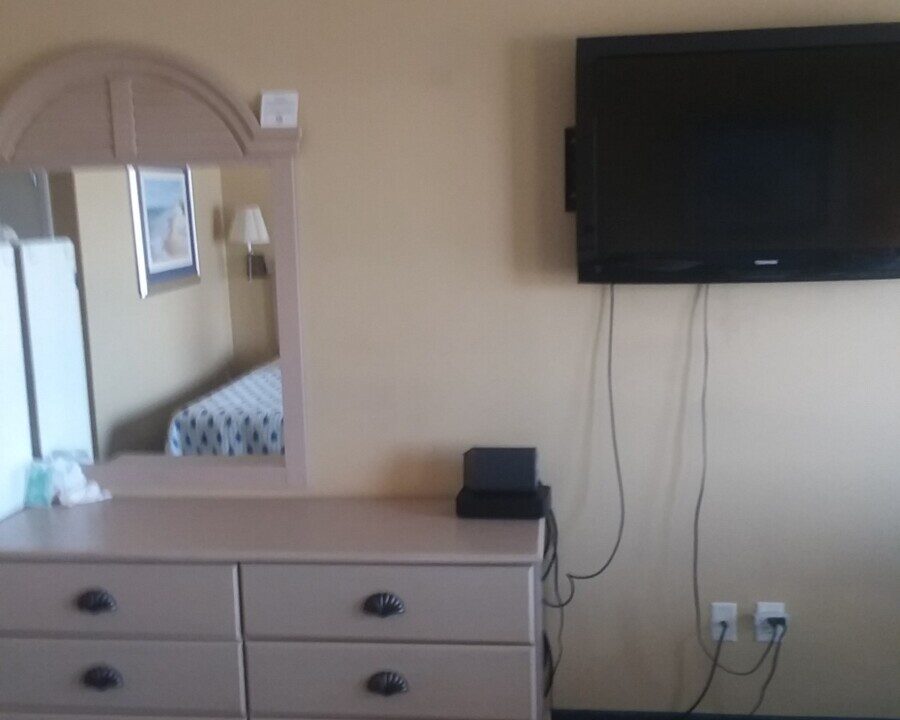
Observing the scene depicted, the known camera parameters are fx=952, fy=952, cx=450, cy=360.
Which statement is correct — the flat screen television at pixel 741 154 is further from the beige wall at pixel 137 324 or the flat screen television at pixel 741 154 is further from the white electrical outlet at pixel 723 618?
the beige wall at pixel 137 324

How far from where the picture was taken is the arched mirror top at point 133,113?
7.77ft

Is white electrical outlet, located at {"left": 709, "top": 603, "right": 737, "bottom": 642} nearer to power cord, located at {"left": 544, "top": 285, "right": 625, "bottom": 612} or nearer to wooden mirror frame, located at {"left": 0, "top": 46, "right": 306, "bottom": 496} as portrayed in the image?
power cord, located at {"left": 544, "top": 285, "right": 625, "bottom": 612}

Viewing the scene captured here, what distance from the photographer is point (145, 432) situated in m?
2.60

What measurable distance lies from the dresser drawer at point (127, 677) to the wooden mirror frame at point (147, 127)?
0.72 m

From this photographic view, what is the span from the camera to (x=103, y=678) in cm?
221

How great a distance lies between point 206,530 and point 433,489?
59cm

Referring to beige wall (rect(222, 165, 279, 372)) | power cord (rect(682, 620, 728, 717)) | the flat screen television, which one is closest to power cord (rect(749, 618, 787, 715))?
power cord (rect(682, 620, 728, 717))

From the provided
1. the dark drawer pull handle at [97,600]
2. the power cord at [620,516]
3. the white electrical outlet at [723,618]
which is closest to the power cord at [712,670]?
the white electrical outlet at [723,618]

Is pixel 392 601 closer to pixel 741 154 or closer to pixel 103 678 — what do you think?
pixel 103 678

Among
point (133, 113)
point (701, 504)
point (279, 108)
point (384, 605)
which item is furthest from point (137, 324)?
point (701, 504)

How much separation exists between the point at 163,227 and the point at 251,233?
255 mm

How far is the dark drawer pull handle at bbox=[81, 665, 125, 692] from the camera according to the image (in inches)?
87.0

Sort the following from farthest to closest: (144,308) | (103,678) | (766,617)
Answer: (144,308)
(766,617)
(103,678)

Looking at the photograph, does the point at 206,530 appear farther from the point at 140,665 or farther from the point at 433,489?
the point at 433,489
